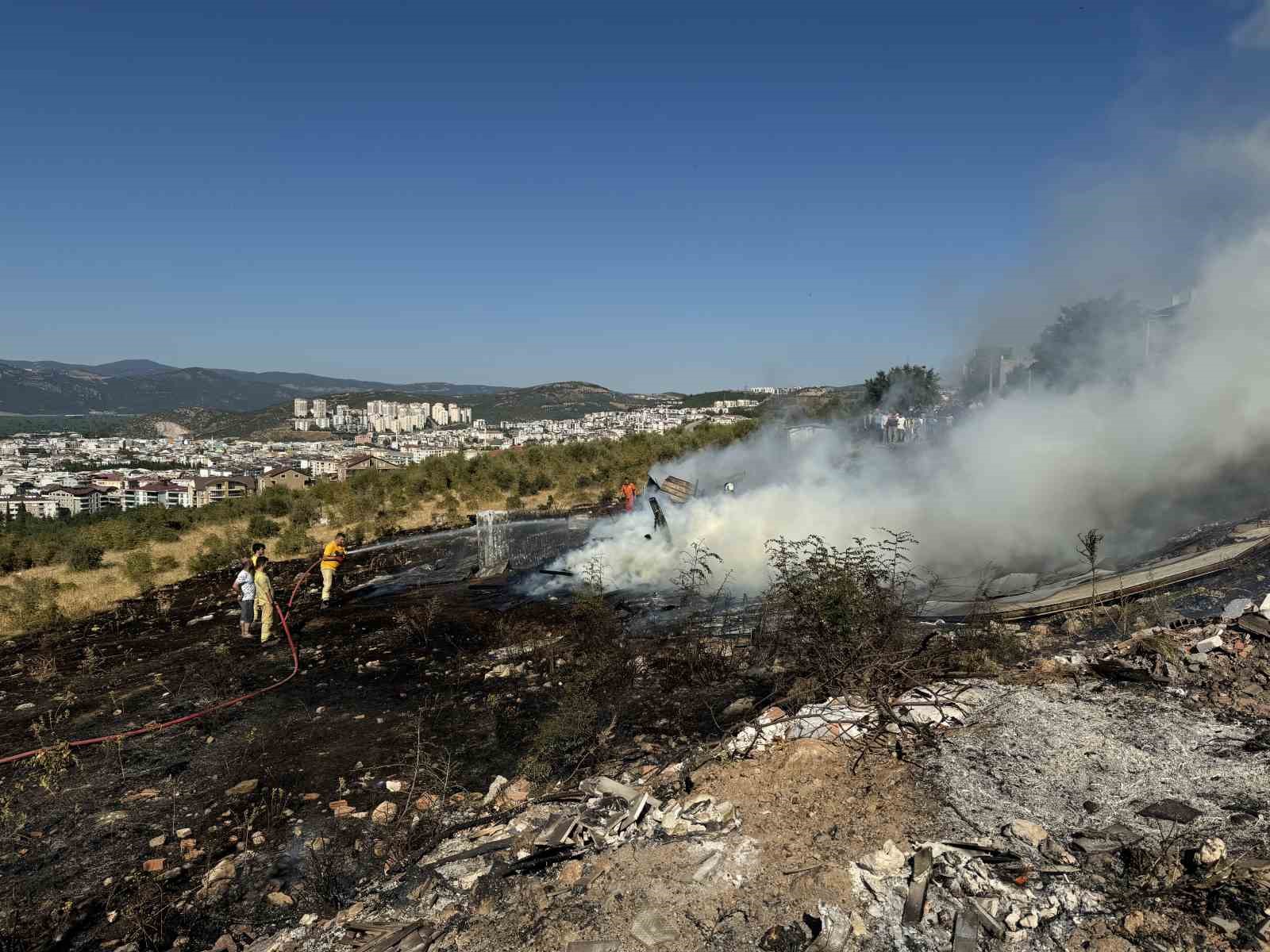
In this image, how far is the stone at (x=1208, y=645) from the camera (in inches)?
262

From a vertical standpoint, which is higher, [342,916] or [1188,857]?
[1188,857]

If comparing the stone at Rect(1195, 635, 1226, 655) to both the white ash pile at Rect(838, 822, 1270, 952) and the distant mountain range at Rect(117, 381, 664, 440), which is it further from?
the distant mountain range at Rect(117, 381, 664, 440)

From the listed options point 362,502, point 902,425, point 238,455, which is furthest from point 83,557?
point 238,455

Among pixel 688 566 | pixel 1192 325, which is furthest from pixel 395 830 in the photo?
pixel 1192 325

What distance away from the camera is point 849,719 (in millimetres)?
5828

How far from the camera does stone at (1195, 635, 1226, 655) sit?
21.9 ft

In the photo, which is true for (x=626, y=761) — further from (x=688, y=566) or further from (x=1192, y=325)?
(x=1192, y=325)

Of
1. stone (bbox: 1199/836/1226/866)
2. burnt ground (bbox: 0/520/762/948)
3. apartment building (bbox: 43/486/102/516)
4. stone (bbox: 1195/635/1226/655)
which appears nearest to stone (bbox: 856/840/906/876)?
stone (bbox: 1199/836/1226/866)

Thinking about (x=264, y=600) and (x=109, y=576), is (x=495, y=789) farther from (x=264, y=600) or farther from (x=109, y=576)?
(x=109, y=576)

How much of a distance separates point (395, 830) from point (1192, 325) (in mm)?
13959

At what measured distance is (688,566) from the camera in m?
12.4

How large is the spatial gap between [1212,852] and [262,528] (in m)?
21.1

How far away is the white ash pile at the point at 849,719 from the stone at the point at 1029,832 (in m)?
1.29

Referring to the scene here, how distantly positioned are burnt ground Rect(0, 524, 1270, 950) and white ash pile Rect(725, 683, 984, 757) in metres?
0.51
